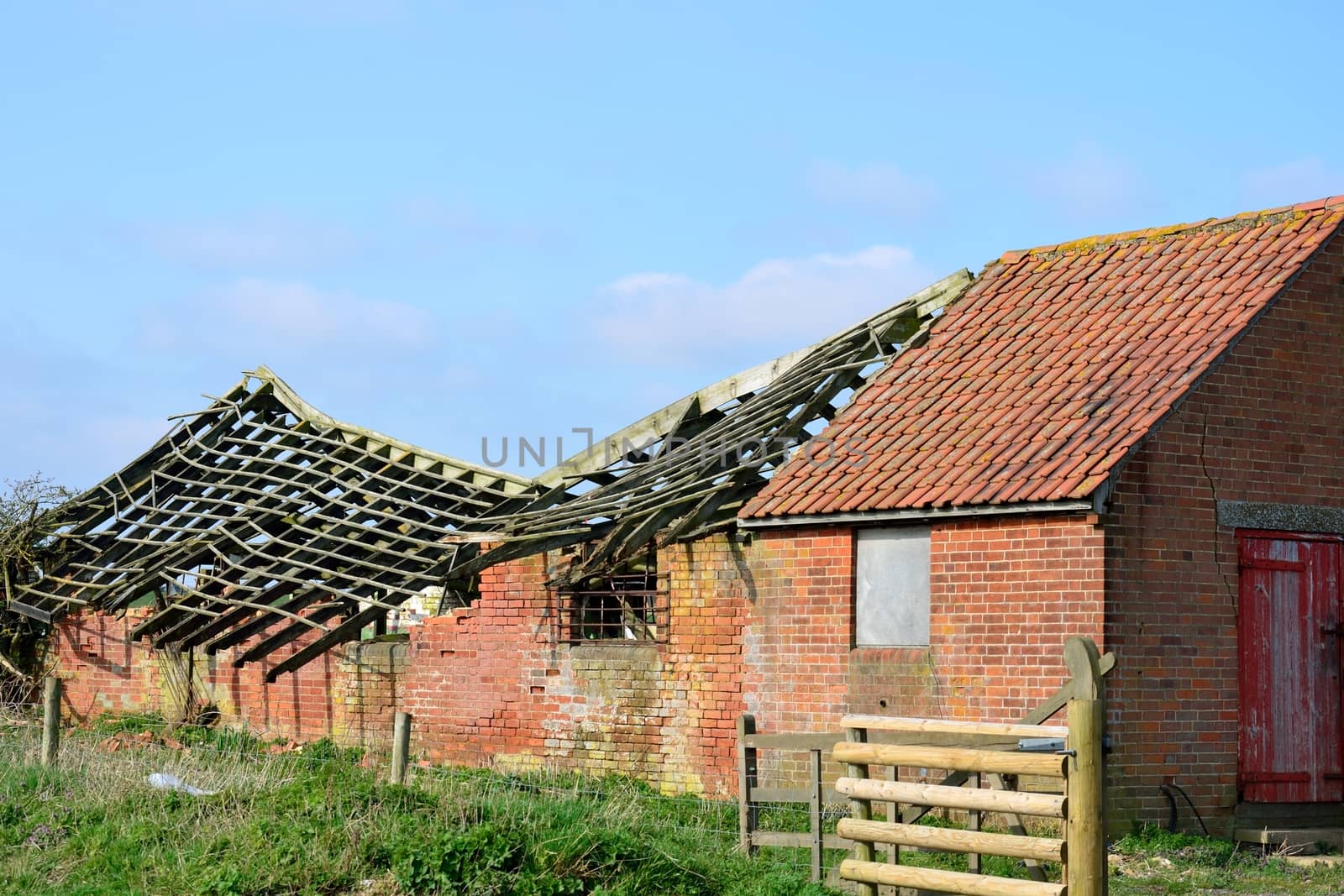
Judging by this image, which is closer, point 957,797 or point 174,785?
point 957,797

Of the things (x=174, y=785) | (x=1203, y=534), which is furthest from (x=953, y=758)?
(x=174, y=785)

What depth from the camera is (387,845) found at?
928cm

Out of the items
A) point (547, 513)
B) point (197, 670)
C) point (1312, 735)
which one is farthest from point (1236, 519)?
point (197, 670)

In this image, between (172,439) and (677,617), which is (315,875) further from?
(172,439)

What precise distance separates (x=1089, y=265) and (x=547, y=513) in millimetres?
6323

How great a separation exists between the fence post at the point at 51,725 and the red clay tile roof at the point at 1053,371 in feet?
A: 21.3

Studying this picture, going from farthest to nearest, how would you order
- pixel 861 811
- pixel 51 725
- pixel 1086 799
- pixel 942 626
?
pixel 51 725 < pixel 942 626 < pixel 861 811 < pixel 1086 799

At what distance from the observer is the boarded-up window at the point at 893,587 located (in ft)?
44.4

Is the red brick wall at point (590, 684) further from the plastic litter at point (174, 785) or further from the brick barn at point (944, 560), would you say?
the plastic litter at point (174, 785)

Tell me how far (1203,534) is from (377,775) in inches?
279

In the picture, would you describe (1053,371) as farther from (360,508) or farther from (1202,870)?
(360,508)

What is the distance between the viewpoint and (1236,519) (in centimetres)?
1309

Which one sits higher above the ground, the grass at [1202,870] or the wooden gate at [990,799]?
the wooden gate at [990,799]

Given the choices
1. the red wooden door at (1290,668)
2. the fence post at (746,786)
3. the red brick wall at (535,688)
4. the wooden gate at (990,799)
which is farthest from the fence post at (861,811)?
the red wooden door at (1290,668)
